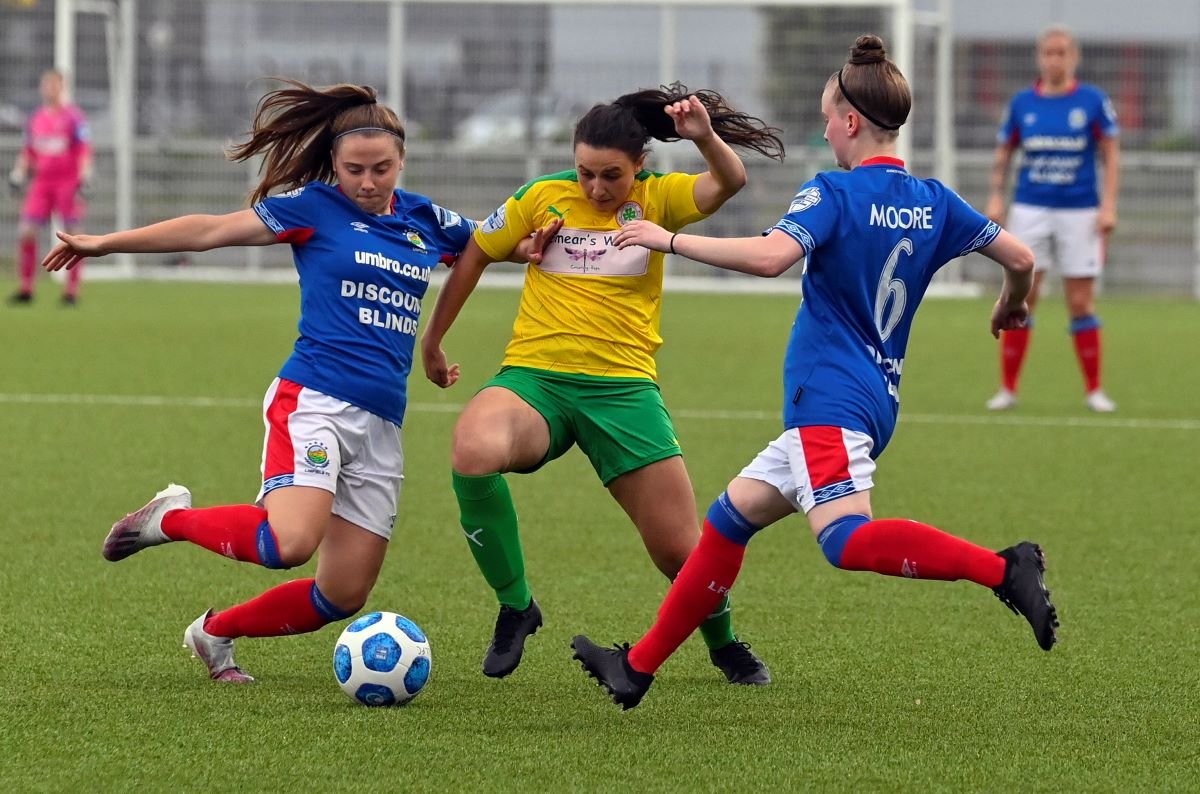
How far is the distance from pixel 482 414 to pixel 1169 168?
18.4m

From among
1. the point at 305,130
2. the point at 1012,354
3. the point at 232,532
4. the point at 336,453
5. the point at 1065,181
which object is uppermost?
the point at 305,130

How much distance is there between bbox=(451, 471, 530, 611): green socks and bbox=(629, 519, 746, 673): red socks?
1.34 feet

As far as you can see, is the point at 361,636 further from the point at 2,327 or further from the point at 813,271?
the point at 2,327

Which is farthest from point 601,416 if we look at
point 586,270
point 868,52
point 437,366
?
point 868,52

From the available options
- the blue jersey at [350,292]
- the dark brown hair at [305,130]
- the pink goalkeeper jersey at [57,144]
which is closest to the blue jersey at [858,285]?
the blue jersey at [350,292]

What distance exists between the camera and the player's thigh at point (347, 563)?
4773 millimetres

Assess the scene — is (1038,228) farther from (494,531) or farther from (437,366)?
(494,531)

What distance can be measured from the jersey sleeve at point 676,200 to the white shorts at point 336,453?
0.92 metres

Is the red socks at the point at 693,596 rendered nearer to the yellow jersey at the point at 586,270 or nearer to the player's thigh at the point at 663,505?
the player's thigh at the point at 663,505

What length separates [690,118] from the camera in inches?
180

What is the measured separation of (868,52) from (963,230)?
0.49 metres

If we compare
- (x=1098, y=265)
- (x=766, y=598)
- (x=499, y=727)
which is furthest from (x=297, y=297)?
(x=499, y=727)

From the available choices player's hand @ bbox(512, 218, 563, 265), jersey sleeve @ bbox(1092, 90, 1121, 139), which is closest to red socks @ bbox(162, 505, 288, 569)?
player's hand @ bbox(512, 218, 563, 265)

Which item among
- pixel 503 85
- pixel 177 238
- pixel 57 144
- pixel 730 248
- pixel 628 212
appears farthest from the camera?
pixel 503 85
